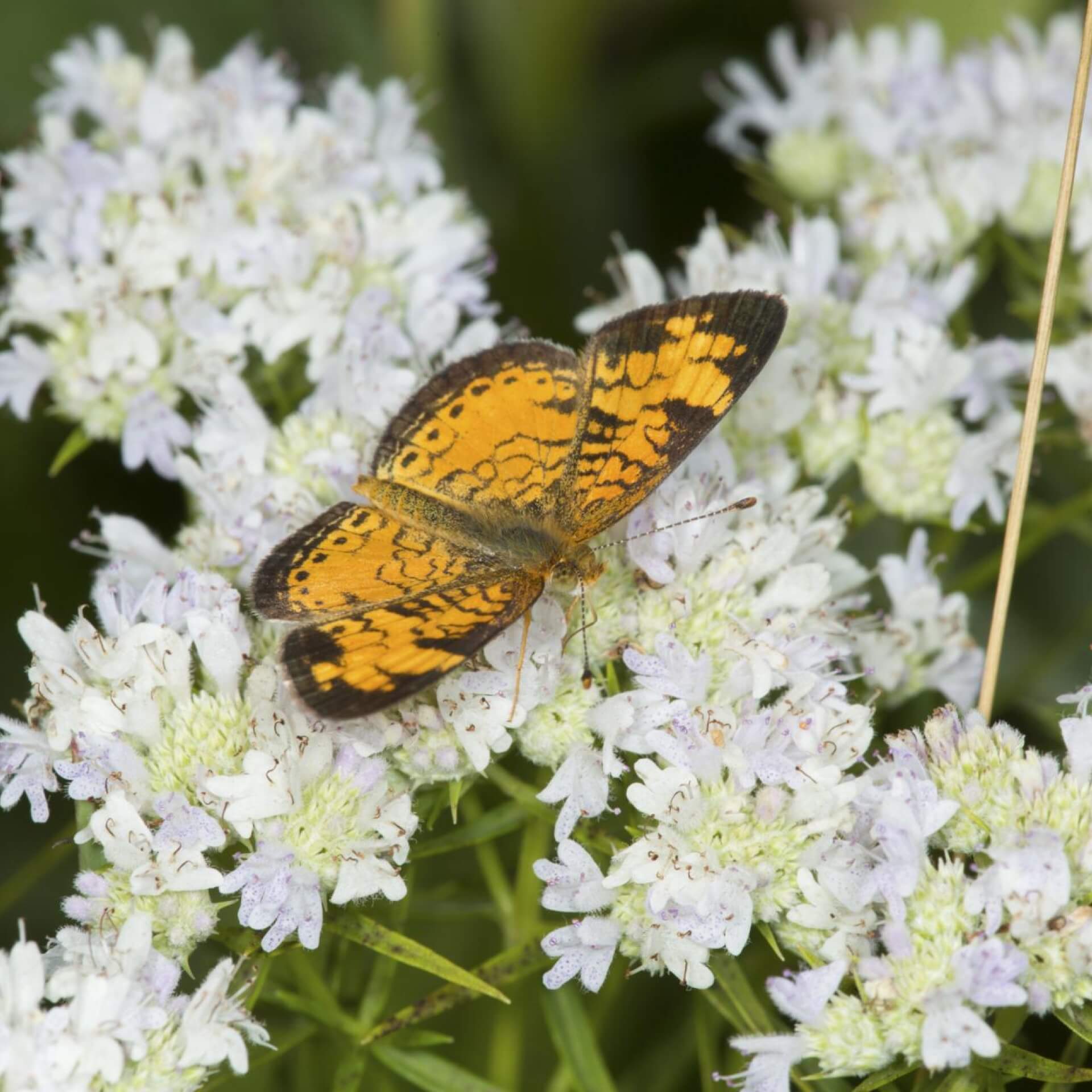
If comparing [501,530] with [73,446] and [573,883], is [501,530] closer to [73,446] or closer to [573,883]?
[573,883]

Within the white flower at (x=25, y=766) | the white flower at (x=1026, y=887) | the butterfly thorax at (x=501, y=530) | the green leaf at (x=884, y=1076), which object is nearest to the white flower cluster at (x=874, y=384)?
the butterfly thorax at (x=501, y=530)

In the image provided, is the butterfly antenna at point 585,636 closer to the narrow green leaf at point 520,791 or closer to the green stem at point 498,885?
the narrow green leaf at point 520,791

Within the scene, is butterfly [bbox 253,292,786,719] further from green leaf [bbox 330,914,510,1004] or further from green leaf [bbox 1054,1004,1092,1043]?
green leaf [bbox 1054,1004,1092,1043]

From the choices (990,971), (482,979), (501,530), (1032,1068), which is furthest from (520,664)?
(1032,1068)

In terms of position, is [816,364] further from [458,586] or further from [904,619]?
[458,586]

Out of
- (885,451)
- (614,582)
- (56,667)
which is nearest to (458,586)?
(614,582)

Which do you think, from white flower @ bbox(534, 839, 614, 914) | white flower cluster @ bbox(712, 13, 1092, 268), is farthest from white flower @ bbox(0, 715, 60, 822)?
white flower cluster @ bbox(712, 13, 1092, 268)
